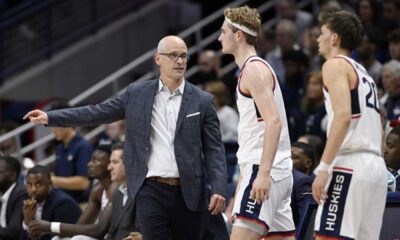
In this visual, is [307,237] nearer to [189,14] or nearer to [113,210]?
[113,210]

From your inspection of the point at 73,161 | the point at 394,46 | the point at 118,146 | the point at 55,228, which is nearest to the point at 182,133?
the point at 118,146

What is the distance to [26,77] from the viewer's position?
1388 centimetres

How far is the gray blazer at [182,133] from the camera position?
6.78m

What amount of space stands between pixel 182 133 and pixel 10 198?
10.9 ft

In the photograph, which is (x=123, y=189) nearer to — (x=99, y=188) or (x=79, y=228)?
(x=79, y=228)

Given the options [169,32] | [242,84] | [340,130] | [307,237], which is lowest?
[307,237]

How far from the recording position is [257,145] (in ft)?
19.9

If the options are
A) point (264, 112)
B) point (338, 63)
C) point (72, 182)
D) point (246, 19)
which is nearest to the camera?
point (338, 63)

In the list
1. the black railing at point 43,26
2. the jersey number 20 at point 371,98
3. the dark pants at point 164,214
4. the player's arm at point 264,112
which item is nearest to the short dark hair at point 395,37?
the black railing at point 43,26

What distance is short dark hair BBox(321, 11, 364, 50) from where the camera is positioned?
5.52m

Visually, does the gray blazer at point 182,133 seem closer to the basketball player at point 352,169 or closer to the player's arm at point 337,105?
the basketball player at point 352,169

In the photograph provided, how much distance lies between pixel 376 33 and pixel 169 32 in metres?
3.78

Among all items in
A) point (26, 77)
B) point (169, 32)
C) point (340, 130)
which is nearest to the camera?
point (340, 130)

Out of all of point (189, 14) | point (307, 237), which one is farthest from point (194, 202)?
point (189, 14)
